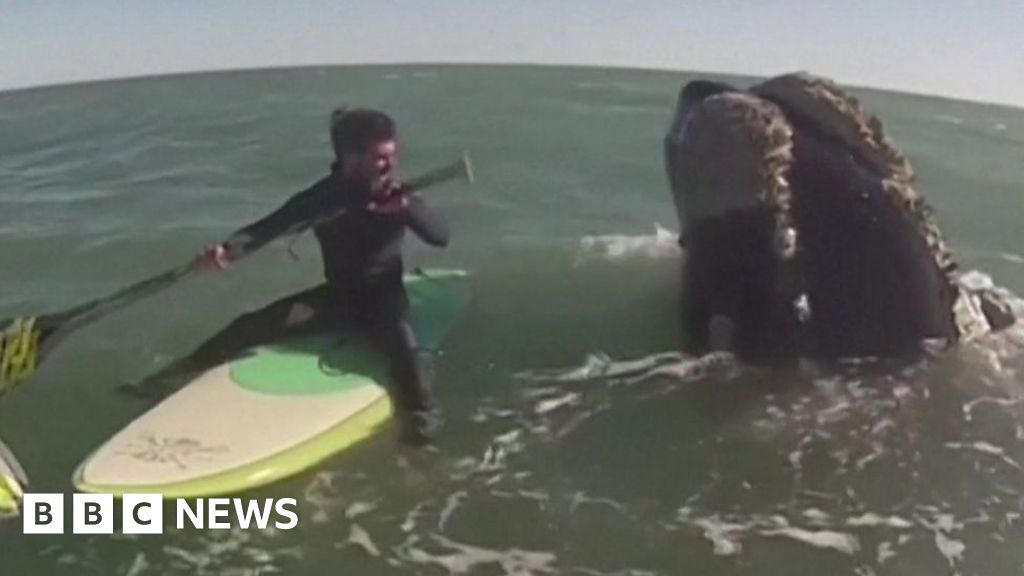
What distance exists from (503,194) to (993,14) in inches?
51.9

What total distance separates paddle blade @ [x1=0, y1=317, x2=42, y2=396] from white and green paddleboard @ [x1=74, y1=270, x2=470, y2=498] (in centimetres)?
30

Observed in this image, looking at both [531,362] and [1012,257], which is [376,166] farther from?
[1012,257]

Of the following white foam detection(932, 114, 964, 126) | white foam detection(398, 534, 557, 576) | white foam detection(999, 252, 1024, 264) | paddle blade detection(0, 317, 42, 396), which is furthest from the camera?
white foam detection(932, 114, 964, 126)

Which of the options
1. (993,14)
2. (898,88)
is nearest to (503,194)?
(898,88)

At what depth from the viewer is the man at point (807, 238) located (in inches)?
116

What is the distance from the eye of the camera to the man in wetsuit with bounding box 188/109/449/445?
2934 mm

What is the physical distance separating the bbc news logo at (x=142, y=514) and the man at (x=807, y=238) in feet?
3.42

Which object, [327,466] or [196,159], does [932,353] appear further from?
[196,159]

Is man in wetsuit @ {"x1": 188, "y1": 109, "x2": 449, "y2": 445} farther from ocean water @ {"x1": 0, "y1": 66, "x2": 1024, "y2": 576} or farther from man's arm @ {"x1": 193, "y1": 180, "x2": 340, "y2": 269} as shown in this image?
ocean water @ {"x1": 0, "y1": 66, "x2": 1024, "y2": 576}

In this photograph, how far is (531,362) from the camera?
306 centimetres

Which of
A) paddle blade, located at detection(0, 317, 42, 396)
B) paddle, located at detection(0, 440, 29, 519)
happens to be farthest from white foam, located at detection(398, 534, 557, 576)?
paddle blade, located at detection(0, 317, 42, 396)

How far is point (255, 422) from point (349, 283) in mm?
418

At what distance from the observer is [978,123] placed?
4020 mm

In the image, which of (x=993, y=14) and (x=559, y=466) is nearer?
(x=559, y=466)
